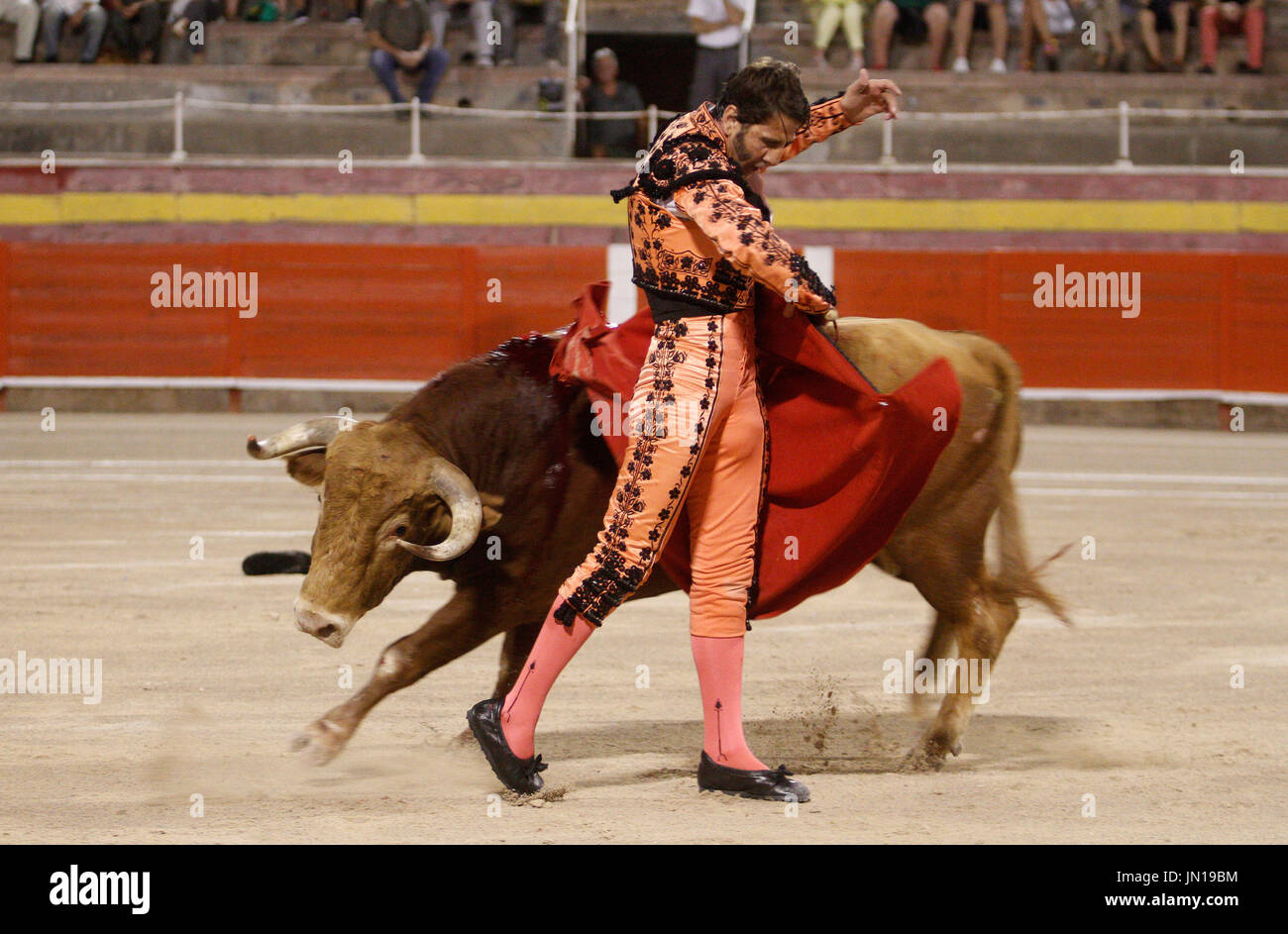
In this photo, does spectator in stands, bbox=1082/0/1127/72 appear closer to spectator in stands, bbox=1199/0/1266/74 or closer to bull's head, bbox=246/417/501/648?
spectator in stands, bbox=1199/0/1266/74

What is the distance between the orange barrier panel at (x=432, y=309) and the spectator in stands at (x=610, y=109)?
792mm

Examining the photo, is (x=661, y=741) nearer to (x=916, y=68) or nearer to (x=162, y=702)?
(x=162, y=702)

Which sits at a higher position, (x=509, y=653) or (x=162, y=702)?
(x=509, y=653)

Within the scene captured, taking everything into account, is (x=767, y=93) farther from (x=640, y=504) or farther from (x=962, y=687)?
(x=962, y=687)

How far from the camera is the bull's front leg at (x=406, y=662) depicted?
10.8 feet

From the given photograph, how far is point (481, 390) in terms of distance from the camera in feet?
11.4

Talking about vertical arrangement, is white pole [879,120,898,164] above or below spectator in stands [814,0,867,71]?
below

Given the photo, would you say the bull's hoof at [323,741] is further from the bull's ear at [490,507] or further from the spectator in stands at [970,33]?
the spectator in stands at [970,33]

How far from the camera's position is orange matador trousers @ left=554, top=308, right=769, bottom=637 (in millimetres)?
3129

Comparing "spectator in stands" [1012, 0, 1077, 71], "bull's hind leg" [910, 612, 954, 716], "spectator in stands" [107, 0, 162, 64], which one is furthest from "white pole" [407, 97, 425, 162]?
"bull's hind leg" [910, 612, 954, 716]

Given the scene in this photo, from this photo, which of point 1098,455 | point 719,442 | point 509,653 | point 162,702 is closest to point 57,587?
point 162,702

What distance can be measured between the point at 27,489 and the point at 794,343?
5.42 m

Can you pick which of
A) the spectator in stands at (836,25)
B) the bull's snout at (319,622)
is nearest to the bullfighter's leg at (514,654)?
the bull's snout at (319,622)

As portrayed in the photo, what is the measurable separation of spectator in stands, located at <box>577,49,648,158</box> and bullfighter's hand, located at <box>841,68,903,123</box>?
8.59 m
